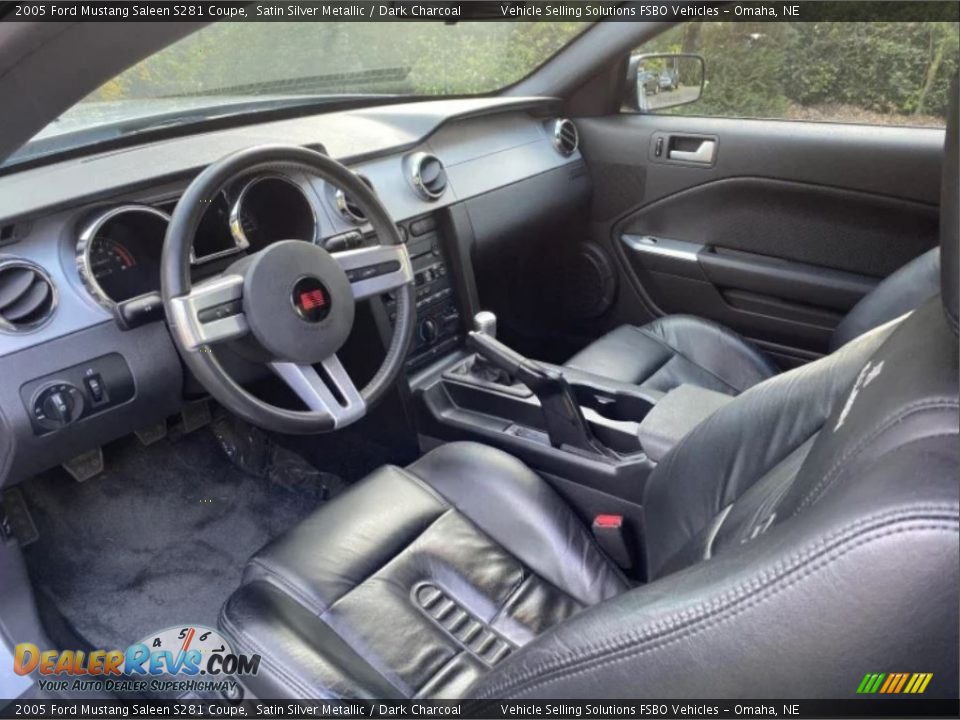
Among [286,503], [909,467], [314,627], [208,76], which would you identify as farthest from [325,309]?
[909,467]

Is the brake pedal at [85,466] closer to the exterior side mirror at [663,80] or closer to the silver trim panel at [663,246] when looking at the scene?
the silver trim panel at [663,246]

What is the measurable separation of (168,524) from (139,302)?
2.85 ft

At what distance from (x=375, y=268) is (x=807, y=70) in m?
1.36

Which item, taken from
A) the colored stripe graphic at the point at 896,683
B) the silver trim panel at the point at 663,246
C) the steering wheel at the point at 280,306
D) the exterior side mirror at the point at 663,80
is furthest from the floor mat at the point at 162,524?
the colored stripe graphic at the point at 896,683

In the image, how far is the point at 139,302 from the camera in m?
1.41

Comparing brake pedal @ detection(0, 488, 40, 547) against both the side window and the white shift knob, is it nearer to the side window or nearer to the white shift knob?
the white shift knob

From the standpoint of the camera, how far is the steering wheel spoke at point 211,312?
51.9 inches

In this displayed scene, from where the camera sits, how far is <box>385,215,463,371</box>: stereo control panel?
6.84 ft

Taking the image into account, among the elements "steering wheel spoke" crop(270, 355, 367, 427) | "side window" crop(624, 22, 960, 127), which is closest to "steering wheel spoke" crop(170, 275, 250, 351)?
"steering wheel spoke" crop(270, 355, 367, 427)

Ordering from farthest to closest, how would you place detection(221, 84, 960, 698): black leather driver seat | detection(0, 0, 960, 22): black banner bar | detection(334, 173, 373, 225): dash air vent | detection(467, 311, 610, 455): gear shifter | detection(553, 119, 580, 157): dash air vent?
detection(553, 119, 580, 157): dash air vent → detection(0, 0, 960, 22): black banner bar → detection(334, 173, 373, 225): dash air vent → detection(467, 311, 610, 455): gear shifter → detection(221, 84, 960, 698): black leather driver seat

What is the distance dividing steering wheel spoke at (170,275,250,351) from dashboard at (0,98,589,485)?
0.43 ft

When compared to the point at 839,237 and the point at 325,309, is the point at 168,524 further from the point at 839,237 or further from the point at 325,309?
the point at 839,237

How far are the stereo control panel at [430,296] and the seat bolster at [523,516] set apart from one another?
57cm

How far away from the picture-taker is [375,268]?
1609mm
